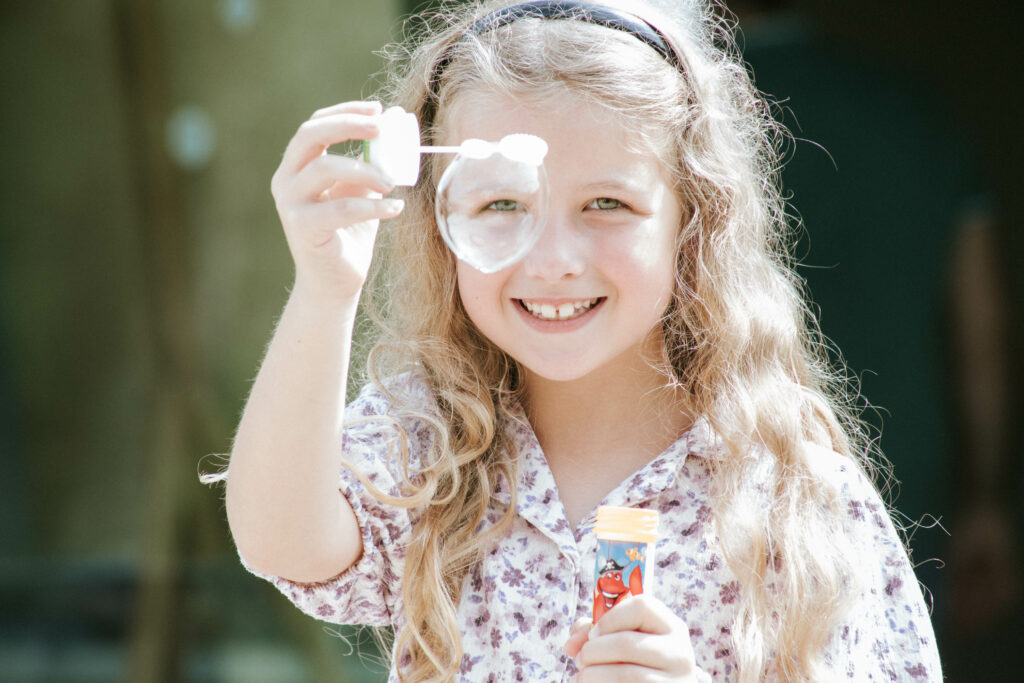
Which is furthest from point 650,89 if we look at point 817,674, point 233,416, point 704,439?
point 233,416

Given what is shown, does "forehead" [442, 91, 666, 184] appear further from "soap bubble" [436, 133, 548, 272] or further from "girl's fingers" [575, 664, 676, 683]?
"girl's fingers" [575, 664, 676, 683]

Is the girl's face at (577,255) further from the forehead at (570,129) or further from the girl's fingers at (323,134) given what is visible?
the girl's fingers at (323,134)

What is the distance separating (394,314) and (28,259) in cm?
169

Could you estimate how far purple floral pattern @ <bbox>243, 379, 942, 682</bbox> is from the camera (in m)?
1.32

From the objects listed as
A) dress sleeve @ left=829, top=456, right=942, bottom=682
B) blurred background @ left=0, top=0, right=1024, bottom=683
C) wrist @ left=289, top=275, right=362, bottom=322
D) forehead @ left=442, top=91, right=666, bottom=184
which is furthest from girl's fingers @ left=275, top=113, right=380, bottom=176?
blurred background @ left=0, top=0, right=1024, bottom=683

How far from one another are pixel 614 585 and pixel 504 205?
417 mm

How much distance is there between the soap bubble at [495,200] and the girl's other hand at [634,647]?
1.25 feet

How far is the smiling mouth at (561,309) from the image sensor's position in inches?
52.9

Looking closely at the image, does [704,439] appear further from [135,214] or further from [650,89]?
[135,214]

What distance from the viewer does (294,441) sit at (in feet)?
4.01

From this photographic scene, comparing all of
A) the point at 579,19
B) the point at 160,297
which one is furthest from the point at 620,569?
the point at 160,297

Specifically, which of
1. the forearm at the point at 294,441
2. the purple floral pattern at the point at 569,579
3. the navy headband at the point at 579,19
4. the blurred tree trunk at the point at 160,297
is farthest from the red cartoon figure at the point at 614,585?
the blurred tree trunk at the point at 160,297

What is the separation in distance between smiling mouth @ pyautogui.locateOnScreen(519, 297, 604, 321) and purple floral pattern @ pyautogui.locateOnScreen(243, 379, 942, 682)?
0.61 feet

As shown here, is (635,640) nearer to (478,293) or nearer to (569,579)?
(569,579)
